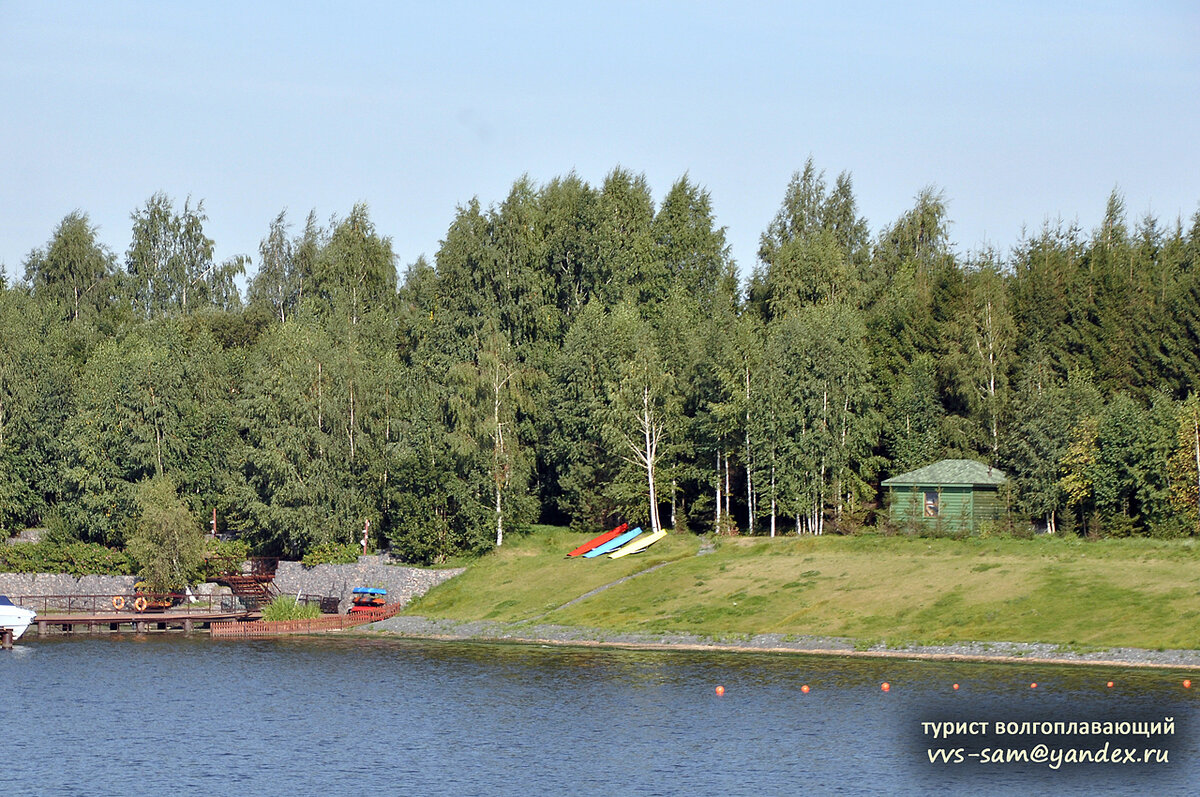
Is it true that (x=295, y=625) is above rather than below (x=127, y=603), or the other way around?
below

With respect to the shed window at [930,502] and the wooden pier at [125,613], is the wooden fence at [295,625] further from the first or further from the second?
the shed window at [930,502]

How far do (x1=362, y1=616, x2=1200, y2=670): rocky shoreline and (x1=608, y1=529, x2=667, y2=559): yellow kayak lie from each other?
1193 cm

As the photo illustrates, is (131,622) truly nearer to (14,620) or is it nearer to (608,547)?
(14,620)

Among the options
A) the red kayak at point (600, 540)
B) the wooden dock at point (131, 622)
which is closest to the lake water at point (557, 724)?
the wooden dock at point (131, 622)

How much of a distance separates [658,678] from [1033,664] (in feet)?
51.6

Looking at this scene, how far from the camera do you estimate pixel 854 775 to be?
3969 centimetres

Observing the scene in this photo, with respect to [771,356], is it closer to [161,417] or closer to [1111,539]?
[1111,539]

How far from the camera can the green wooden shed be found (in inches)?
3034

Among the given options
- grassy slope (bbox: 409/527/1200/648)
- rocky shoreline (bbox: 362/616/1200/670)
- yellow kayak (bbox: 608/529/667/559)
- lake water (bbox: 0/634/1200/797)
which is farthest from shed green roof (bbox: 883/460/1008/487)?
lake water (bbox: 0/634/1200/797)

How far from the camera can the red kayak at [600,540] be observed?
268 ft

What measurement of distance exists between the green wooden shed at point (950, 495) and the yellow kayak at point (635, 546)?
14737 mm

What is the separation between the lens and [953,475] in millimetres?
78188

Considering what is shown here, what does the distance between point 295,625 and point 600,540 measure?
1980 cm

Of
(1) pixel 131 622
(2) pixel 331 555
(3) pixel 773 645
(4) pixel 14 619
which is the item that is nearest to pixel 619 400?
(2) pixel 331 555
